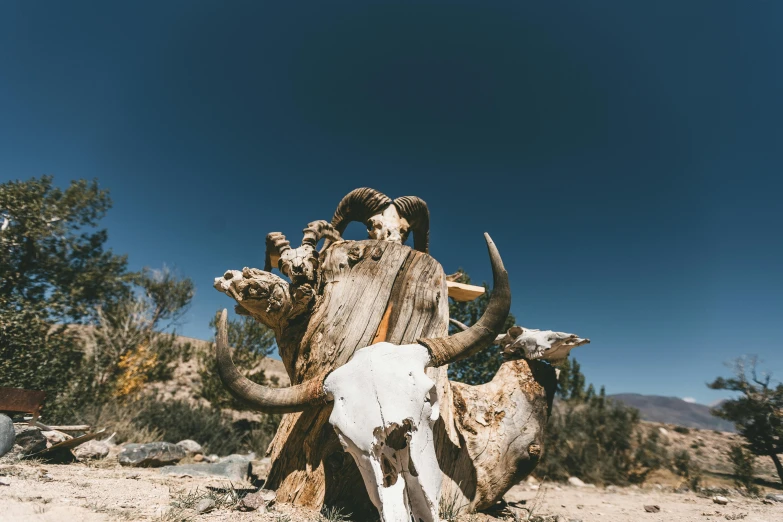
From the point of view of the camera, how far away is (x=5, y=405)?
14.9 feet

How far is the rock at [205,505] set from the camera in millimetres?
2275

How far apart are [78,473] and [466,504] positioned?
4604mm

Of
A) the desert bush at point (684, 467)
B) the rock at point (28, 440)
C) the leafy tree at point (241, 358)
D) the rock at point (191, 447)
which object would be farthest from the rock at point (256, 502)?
the desert bush at point (684, 467)

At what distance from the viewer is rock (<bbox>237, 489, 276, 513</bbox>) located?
2.40m

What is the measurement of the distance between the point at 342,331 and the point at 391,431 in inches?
46.6

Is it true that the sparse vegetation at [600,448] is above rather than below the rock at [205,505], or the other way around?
below

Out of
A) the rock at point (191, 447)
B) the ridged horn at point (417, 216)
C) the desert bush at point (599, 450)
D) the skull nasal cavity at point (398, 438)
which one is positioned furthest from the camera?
the desert bush at point (599, 450)

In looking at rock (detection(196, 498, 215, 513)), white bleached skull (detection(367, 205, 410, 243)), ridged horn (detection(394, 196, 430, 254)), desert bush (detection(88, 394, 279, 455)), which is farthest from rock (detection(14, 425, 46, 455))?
ridged horn (detection(394, 196, 430, 254))

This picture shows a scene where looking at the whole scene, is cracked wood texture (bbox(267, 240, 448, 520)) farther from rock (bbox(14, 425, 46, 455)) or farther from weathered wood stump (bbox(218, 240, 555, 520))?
rock (bbox(14, 425, 46, 455))

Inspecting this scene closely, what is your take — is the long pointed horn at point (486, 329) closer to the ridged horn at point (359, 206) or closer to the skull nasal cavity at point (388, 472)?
the skull nasal cavity at point (388, 472)

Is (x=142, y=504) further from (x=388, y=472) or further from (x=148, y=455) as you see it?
(x=148, y=455)

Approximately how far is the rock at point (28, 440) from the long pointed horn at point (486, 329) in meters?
5.85

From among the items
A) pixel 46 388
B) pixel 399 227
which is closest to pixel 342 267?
pixel 399 227

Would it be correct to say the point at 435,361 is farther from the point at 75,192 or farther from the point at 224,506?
the point at 75,192
